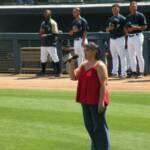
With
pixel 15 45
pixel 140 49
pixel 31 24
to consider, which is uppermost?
pixel 31 24

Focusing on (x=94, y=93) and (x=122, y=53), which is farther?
(x=122, y=53)

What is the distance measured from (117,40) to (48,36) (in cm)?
279

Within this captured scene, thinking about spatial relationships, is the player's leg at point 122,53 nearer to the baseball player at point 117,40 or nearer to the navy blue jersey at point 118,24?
the baseball player at point 117,40

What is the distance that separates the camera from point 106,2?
25047mm

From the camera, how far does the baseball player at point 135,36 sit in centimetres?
1702

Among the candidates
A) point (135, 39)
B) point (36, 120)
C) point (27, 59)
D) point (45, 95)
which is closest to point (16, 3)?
point (27, 59)

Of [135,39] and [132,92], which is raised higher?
[135,39]

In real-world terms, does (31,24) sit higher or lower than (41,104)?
higher

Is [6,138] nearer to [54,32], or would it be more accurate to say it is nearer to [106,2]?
[54,32]

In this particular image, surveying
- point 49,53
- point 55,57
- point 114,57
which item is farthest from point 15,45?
point 114,57

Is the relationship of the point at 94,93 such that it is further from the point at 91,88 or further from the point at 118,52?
the point at 118,52

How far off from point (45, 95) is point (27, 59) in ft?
23.1

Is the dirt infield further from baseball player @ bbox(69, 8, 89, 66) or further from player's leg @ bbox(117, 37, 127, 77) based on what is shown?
baseball player @ bbox(69, 8, 89, 66)

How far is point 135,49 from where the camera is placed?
687 inches
